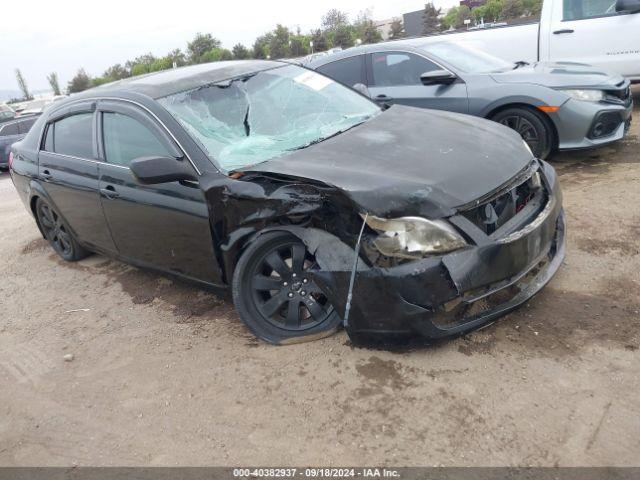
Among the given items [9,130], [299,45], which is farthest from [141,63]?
[9,130]

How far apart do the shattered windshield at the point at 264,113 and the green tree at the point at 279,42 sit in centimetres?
5553

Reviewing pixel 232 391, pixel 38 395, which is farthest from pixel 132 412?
pixel 38 395

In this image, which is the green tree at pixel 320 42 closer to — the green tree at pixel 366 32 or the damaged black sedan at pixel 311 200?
the green tree at pixel 366 32

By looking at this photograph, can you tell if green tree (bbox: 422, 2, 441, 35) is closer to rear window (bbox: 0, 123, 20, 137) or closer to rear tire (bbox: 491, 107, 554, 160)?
rear window (bbox: 0, 123, 20, 137)

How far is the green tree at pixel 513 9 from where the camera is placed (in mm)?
45963

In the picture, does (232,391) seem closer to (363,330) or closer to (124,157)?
(363,330)

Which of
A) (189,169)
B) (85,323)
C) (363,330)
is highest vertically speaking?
(189,169)

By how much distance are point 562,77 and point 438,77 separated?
127 centimetres

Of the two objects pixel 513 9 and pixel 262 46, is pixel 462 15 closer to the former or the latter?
pixel 513 9

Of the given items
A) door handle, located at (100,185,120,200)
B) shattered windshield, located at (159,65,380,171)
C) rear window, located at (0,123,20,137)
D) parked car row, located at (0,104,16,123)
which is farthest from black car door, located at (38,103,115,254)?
parked car row, located at (0,104,16,123)

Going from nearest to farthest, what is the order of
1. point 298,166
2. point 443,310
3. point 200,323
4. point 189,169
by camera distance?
point 443,310 < point 298,166 < point 189,169 < point 200,323

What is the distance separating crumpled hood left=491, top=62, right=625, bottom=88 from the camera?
557cm

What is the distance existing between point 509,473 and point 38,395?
2600 millimetres

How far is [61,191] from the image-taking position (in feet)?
14.9
